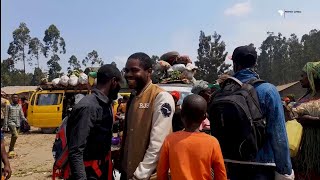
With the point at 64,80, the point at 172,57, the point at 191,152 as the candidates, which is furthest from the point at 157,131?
the point at 64,80

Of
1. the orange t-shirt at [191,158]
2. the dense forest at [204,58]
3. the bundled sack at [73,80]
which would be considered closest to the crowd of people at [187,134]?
the orange t-shirt at [191,158]

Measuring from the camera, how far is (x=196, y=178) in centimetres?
286

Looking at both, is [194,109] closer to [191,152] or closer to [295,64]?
[191,152]

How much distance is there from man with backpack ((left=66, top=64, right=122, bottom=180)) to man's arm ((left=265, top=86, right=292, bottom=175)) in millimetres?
1222

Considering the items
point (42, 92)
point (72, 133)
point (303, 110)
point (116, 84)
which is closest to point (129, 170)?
point (72, 133)

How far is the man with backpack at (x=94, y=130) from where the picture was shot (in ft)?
9.70

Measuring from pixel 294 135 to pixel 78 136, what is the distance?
197 cm

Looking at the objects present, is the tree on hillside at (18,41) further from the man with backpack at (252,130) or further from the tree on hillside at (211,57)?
the man with backpack at (252,130)

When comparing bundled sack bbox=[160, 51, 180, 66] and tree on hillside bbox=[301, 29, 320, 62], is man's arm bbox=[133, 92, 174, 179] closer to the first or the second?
bundled sack bbox=[160, 51, 180, 66]

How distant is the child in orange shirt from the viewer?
A: 2.85m

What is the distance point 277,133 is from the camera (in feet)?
9.62

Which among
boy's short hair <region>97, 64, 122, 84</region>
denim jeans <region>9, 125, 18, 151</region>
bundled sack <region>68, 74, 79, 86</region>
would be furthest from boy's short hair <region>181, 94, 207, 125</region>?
bundled sack <region>68, 74, 79, 86</region>

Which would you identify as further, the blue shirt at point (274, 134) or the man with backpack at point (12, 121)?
the man with backpack at point (12, 121)

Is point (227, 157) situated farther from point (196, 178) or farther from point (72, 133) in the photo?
point (72, 133)
